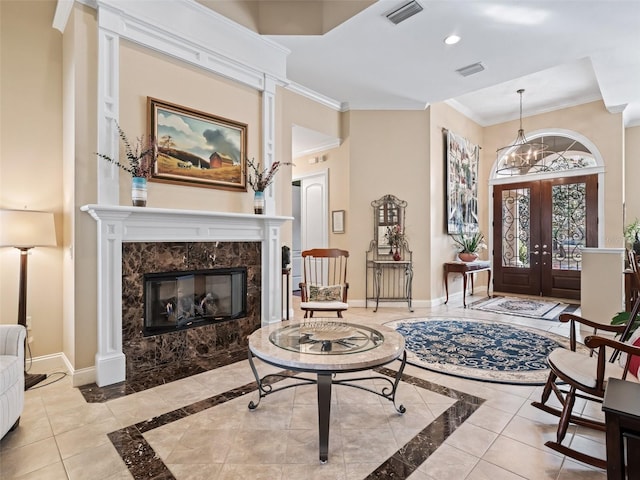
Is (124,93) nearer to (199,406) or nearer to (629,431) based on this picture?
(199,406)

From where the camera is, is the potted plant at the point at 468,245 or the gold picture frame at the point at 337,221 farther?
the potted plant at the point at 468,245

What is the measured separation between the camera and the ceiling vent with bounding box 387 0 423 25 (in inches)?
126

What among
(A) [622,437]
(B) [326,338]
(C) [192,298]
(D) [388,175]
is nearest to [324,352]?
(B) [326,338]

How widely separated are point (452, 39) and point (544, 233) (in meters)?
4.53

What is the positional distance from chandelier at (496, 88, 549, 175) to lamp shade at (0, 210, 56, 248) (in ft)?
18.9

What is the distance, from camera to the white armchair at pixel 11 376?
1.84 metres

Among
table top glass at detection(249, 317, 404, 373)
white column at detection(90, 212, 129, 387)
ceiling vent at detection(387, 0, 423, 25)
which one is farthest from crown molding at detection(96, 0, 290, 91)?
table top glass at detection(249, 317, 404, 373)

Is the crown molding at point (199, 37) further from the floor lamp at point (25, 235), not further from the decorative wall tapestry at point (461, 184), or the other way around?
the decorative wall tapestry at point (461, 184)

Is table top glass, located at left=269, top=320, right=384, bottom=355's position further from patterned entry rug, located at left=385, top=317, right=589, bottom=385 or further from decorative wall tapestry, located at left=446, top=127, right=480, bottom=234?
decorative wall tapestry, located at left=446, top=127, right=480, bottom=234

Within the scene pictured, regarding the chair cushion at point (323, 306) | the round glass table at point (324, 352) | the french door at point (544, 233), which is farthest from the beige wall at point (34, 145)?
the french door at point (544, 233)

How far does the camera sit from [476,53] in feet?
13.4

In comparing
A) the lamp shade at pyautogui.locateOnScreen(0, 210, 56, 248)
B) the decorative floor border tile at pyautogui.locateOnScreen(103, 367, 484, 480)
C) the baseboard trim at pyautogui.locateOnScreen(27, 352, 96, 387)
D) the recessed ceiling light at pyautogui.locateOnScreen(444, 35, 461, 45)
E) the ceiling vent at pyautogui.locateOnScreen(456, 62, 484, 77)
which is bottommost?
the decorative floor border tile at pyautogui.locateOnScreen(103, 367, 484, 480)

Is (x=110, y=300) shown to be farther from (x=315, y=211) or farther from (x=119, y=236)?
(x=315, y=211)

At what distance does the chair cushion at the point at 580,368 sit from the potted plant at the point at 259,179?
9.64 ft
